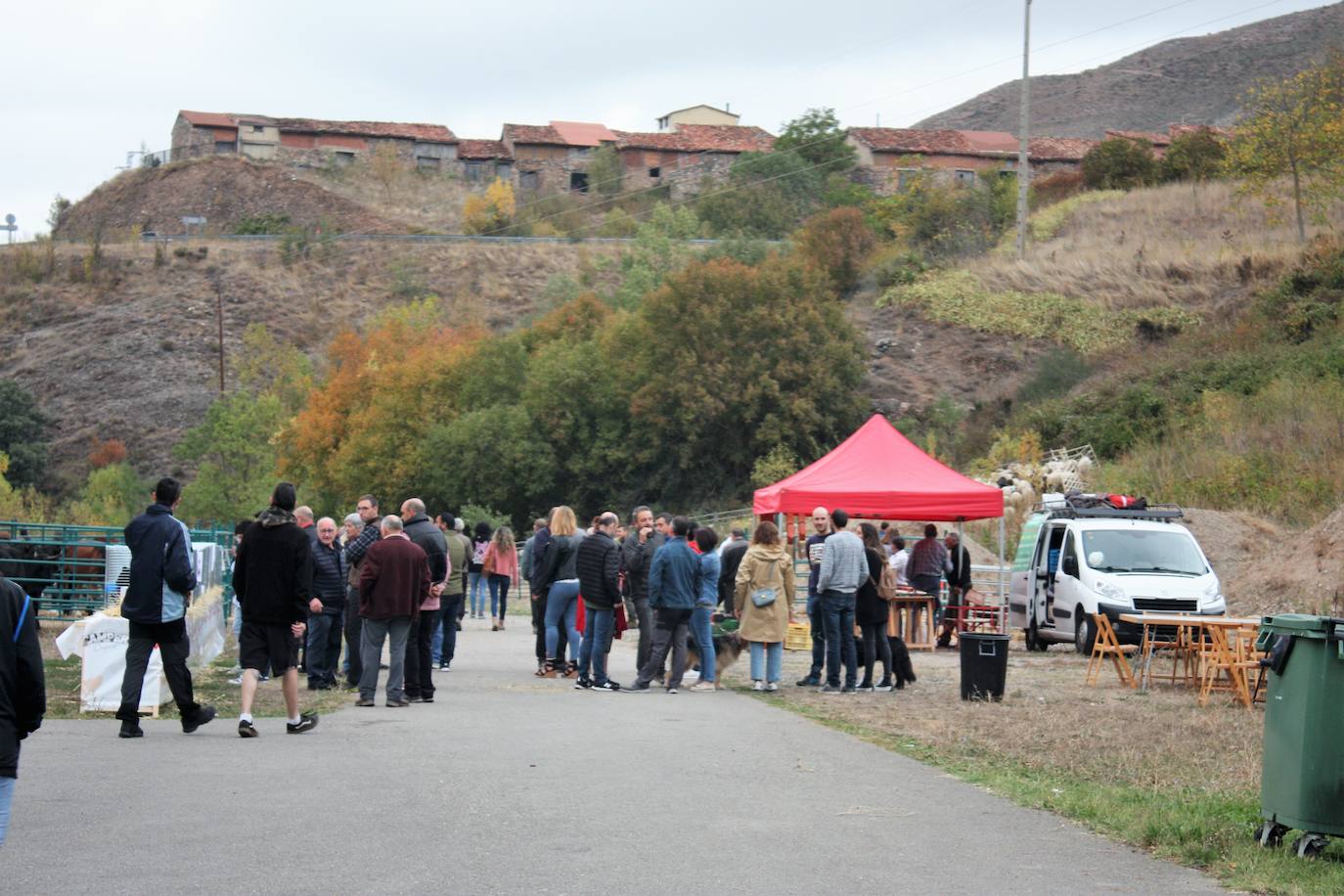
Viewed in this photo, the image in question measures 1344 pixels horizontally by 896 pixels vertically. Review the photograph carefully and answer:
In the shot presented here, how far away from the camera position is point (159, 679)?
43.0 feet

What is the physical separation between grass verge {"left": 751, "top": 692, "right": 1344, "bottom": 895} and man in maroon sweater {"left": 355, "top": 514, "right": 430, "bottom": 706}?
4517 millimetres

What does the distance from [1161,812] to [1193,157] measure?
68799mm

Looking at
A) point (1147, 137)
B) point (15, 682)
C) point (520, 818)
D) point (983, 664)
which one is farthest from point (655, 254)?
point (15, 682)

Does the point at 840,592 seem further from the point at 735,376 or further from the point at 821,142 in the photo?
the point at 821,142

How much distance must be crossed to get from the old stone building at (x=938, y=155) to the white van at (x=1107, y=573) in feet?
285

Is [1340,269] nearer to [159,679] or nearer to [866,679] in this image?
Answer: [866,679]

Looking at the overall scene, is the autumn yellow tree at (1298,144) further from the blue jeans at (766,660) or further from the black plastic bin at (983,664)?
the black plastic bin at (983,664)

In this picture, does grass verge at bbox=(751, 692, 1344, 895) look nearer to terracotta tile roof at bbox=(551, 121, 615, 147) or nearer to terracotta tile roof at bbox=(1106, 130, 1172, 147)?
terracotta tile roof at bbox=(1106, 130, 1172, 147)

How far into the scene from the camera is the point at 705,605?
16188 mm

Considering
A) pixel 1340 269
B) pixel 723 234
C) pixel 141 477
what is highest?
pixel 723 234

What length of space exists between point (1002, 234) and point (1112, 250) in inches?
412

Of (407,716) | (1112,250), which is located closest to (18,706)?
(407,716)

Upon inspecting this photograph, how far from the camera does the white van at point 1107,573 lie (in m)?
20.3

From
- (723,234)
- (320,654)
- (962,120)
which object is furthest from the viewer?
(962,120)
